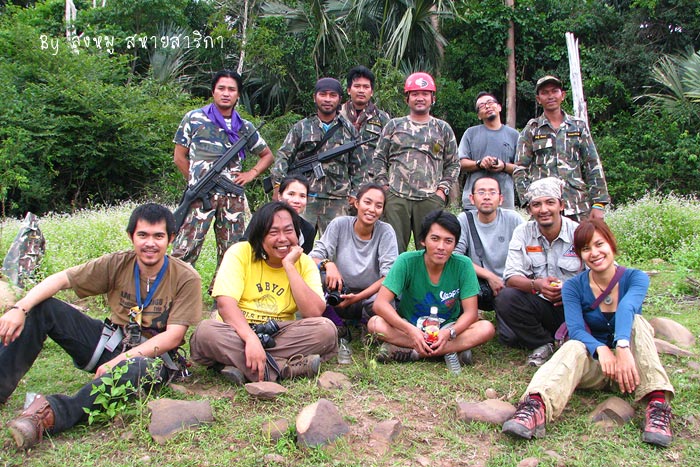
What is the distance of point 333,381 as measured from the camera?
3.90 meters

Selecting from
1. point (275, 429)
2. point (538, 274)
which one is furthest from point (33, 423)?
point (538, 274)

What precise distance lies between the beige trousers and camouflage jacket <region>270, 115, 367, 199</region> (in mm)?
2943

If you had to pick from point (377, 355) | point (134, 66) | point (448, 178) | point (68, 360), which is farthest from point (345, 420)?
point (134, 66)

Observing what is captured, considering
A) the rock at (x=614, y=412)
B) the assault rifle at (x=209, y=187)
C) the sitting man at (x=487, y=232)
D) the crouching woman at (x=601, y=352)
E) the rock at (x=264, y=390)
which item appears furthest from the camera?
the assault rifle at (x=209, y=187)

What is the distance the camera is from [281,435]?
3129 mm

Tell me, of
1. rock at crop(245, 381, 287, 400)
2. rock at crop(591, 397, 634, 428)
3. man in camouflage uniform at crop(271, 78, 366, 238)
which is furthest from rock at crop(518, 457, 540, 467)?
man in camouflage uniform at crop(271, 78, 366, 238)

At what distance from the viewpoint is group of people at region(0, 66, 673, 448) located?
11.3 feet

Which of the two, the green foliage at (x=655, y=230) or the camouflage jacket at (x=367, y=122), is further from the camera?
the green foliage at (x=655, y=230)

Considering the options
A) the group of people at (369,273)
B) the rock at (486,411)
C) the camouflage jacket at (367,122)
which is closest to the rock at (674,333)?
the group of people at (369,273)

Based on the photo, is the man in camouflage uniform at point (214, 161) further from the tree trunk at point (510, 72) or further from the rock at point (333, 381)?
the tree trunk at point (510, 72)

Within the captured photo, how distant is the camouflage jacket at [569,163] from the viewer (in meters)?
5.49

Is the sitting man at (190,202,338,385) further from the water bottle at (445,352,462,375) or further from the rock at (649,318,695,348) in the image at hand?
the rock at (649,318,695,348)

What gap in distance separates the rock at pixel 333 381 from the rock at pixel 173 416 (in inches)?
30.4

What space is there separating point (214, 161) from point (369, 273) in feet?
6.06
